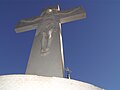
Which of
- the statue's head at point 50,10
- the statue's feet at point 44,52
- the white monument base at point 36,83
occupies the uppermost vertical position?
the statue's head at point 50,10

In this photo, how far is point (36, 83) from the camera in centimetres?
260

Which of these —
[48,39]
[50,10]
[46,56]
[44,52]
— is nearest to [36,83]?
[46,56]

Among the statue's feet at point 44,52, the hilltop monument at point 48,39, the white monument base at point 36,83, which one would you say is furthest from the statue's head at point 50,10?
the white monument base at point 36,83

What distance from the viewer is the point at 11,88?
2.60m

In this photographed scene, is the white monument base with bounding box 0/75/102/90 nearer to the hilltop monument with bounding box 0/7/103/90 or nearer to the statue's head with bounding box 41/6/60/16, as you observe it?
the hilltop monument with bounding box 0/7/103/90

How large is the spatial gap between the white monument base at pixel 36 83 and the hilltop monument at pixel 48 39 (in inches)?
67.6

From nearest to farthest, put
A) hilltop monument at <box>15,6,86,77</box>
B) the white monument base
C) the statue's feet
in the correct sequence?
the white monument base < hilltop monument at <box>15,6,86,77</box> < the statue's feet

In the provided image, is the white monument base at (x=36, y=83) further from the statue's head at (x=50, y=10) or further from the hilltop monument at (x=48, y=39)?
the statue's head at (x=50, y=10)

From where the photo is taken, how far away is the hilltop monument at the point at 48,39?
4.69 metres

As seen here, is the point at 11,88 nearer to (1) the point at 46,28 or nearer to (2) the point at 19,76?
(2) the point at 19,76

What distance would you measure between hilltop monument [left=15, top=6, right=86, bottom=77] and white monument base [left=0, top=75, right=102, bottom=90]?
1.72m

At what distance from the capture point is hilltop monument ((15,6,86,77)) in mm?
4688

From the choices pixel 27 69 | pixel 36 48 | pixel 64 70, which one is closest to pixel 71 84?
pixel 64 70

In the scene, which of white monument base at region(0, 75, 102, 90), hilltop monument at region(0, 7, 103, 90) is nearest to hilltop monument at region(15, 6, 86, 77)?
hilltop monument at region(0, 7, 103, 90)
